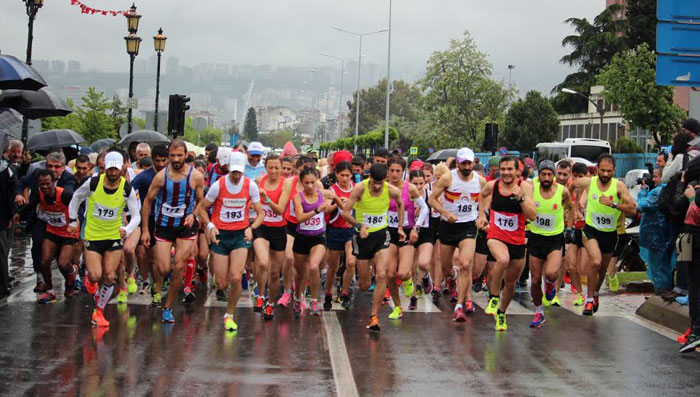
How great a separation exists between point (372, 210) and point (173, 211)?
2.31m

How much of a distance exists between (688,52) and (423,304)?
486cm

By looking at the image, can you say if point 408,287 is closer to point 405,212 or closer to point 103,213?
point 405,212

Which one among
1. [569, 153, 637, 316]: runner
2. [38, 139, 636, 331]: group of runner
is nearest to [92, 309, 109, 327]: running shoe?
[38, 139, 636, 331]: group of runner

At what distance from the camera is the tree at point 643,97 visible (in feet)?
182

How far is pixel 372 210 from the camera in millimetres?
11609

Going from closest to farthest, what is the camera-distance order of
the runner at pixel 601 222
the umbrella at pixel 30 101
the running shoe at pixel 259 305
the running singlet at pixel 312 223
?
the running singlet at pixel 312 223, the running shoe at pixel 259 305, the runner at pixel 601 222, the umbrella at pixel 30 101

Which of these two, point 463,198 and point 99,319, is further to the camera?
point 463,198

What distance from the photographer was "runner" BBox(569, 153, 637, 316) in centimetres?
1248

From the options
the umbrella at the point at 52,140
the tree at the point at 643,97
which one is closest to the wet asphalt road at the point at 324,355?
the umbrella at the point at 52,140

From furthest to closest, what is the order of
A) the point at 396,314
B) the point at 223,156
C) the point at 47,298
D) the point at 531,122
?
the point at 531,122
the point at 223,156
the point at 47,298
the point at 396,314

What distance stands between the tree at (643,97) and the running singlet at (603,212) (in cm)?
4466

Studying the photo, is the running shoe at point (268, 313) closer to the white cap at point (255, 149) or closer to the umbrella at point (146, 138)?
the white cap at point (255, 149)

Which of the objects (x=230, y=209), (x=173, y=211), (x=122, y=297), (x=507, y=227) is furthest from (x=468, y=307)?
(x=122, y=297)

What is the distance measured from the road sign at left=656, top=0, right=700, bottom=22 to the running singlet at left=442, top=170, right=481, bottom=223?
3.39 metres
